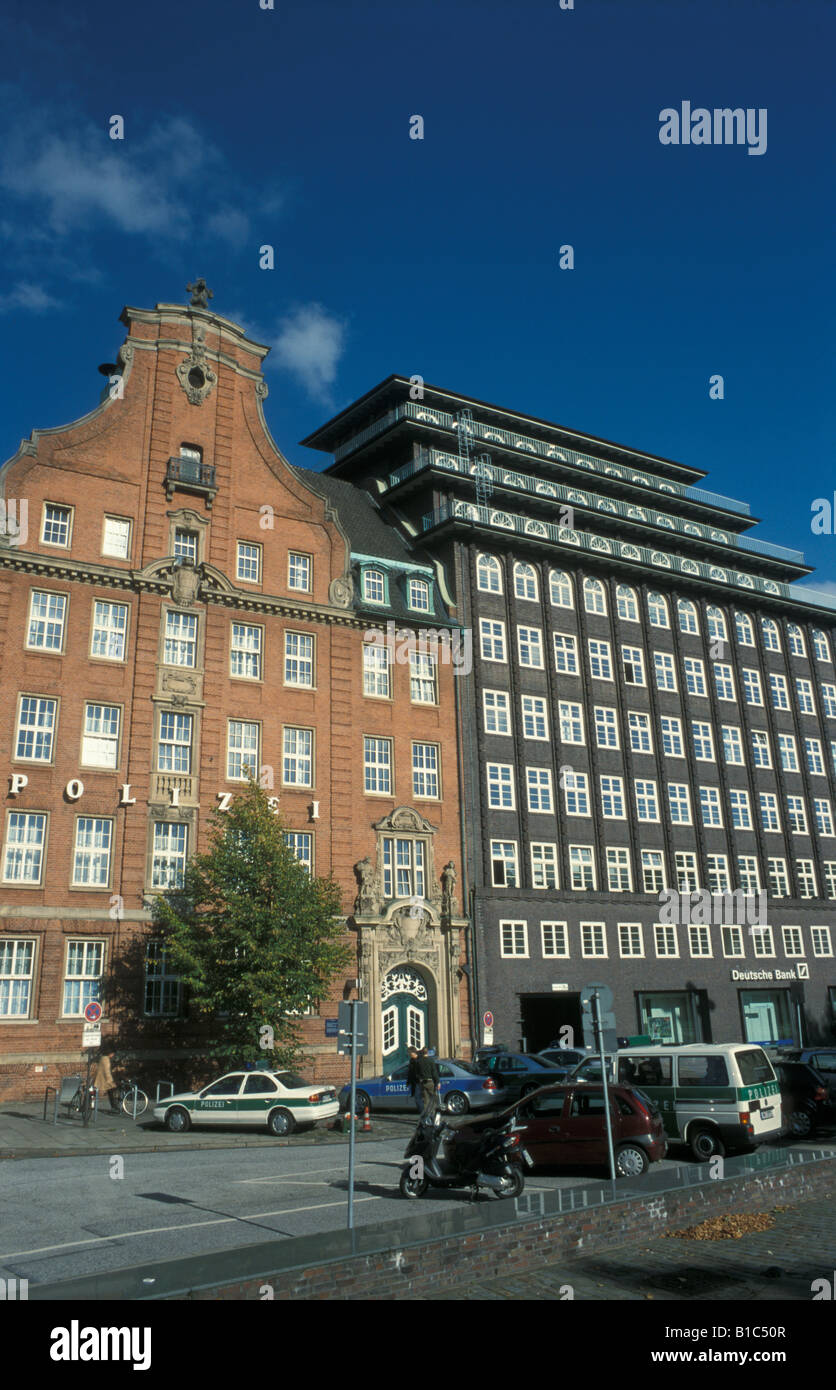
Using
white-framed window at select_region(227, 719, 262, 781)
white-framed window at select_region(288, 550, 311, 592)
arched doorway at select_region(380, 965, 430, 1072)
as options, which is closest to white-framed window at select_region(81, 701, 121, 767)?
white-framed window at select_region(227, 719, 262, 781)

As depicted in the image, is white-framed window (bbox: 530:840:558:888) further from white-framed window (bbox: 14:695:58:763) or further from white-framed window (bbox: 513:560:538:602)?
white-framed window (bbox: 14:695:58:763)

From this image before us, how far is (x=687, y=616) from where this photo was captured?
52.7m

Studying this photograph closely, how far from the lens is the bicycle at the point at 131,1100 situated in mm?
28644

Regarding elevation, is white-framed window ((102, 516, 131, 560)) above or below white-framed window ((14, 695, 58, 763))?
above

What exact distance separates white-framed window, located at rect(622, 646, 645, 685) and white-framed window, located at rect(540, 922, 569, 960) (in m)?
12.5

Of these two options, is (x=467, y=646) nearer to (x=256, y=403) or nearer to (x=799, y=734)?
(x=256, y=403)

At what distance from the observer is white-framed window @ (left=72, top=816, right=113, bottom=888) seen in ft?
108

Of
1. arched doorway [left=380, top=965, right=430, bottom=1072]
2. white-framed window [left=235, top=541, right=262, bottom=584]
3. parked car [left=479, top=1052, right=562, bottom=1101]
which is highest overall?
white-framed window [left=235, top=541, right=262, bottom=584]

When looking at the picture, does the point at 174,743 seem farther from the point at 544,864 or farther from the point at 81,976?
the point at 544,864

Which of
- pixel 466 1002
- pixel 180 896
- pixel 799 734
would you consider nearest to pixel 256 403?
pixel 180 896

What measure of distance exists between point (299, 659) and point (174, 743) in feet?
20.4

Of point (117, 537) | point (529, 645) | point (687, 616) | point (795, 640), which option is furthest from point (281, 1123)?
point (795, 640)

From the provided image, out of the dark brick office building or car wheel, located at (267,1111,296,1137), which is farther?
the dark brick office building
